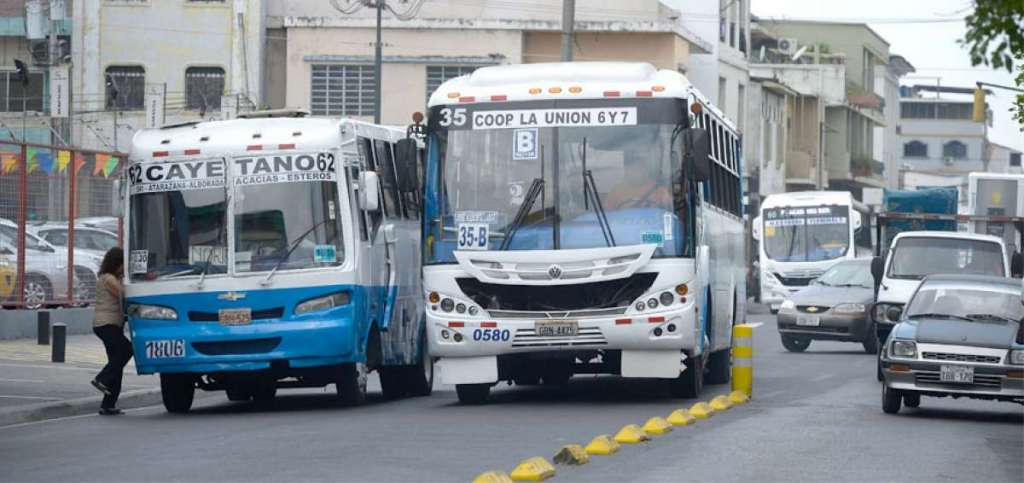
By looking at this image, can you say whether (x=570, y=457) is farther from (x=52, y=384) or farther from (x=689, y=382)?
(x=52, y=384)

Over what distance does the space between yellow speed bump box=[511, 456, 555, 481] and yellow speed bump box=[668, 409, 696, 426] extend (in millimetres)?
4093

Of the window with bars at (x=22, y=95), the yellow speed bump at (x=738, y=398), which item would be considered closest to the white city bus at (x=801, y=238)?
the window with bars at (x=22, y=95)

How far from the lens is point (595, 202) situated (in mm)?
18219

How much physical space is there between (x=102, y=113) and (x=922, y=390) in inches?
1706

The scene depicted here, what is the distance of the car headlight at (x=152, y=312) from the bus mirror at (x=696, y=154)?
5245 millimetres

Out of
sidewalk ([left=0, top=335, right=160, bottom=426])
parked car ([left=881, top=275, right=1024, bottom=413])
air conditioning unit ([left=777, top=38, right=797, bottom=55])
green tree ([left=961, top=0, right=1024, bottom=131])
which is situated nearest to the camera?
green tree ([left=961, top=0, right=1024, bottom=131])

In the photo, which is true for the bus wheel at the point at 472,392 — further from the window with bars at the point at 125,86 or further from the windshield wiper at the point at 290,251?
the window with bars at the point at 125,86

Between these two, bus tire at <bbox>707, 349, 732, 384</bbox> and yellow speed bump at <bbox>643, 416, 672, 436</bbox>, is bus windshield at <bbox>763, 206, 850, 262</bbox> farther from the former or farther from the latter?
yellow speed bump at <bbox>643, 416, 672, 436</bbox>

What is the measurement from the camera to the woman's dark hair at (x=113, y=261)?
744 inches

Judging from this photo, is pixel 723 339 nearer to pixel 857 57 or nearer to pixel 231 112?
A: pixel 231 112

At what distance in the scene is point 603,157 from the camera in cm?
1839

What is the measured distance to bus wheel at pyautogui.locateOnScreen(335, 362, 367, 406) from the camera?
62.7 ft

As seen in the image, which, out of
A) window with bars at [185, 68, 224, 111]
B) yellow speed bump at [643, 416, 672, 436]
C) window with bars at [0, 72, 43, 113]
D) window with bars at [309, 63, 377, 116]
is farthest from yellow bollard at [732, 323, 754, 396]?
window with bars at [0, 72, 43, 113]

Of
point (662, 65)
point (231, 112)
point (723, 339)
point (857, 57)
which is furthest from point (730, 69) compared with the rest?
point (723, 339)
